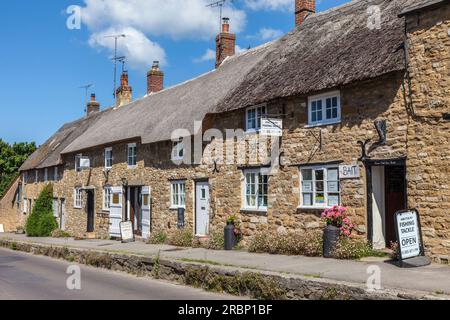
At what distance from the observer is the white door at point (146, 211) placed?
66.5 feet

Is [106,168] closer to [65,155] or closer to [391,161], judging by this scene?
[65,155]

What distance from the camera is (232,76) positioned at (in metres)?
19.0

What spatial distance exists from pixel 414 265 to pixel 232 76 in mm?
10979

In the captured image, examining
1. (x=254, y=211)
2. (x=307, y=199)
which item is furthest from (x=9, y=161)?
(x=307, y=199)

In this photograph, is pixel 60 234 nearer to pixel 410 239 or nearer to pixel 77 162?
pixel 77 162

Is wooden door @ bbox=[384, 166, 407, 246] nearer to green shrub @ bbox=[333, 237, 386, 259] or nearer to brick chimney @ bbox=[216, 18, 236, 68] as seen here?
green shrub @ bbox=[333, 237, 386, 259]

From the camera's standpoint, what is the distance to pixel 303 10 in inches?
747

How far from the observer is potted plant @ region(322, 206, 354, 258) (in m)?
11.9

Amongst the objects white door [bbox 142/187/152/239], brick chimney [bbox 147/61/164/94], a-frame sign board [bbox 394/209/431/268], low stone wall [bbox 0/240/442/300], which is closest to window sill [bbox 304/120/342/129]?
a-frame sign board [bbox 394/209/431/268]

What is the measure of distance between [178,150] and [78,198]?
10826mm

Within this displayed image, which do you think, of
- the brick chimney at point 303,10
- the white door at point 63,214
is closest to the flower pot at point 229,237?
the brick chimney at point 303,10

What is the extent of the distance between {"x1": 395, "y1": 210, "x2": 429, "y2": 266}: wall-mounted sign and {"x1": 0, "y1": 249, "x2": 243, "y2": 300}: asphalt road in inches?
140
